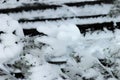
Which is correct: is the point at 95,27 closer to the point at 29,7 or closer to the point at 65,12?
the point at 65,12

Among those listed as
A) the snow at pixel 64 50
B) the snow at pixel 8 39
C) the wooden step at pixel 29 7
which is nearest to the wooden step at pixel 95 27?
the snow at pixel 64 50

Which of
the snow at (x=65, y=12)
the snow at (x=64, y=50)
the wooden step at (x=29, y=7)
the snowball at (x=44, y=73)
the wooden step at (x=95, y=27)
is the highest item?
the wooden step at (x=29, y=7)

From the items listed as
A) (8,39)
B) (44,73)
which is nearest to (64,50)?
(44,73)

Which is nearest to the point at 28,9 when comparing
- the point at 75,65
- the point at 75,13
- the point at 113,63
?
the point at 75,13

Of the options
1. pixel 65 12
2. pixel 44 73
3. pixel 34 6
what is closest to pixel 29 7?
pixel 34 6

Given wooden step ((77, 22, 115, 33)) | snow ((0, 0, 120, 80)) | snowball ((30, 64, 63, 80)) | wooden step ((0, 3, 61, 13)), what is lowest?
snowball ((30, 64, 63, 80))

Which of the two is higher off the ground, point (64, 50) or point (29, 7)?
point (29, 7)

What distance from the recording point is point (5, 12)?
155 centimetres

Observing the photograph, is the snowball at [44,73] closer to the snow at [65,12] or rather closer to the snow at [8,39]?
the snow at [8,39]

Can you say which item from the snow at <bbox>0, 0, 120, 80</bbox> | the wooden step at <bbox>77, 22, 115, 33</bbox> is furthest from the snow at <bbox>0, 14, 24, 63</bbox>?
the wooden step at <bbox>77, 22, 115, 33</bbox>

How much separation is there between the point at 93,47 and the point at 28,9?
0.31 metres

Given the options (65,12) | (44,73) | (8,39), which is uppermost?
(65,12)

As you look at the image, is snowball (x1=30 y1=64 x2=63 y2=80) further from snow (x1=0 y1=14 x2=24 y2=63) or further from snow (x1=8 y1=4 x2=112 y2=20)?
snow (x1=8 y1=4 x2=112 y2=20)

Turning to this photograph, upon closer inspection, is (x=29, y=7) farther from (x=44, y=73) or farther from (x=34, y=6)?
(x=44, y=73)
